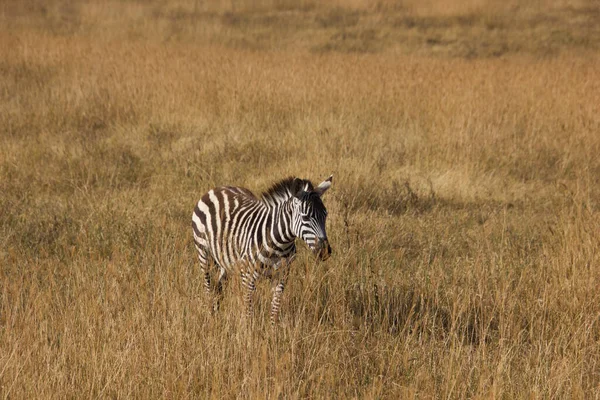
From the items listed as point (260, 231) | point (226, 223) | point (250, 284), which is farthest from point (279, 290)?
point (226, 223)

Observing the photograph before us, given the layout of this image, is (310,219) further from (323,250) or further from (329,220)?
(329,220)

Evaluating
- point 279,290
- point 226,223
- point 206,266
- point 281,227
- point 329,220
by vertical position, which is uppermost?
point 281,227

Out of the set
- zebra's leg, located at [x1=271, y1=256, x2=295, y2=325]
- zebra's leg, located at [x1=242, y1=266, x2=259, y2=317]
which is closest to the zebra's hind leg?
zebra's leg, located at [x1=242, y1=266, x2=259, y2=317]

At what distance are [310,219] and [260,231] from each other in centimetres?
54

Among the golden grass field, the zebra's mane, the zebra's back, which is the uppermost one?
the zebra's mane

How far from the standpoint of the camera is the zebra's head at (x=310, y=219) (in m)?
3.48

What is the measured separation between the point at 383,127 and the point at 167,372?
663 centimetres

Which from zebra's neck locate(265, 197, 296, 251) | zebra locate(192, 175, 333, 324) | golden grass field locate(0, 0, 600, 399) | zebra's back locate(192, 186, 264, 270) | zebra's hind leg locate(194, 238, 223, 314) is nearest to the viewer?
golden grass field locate(0, 0, 600, 399)

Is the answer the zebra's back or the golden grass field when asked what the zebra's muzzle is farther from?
the zebra's back

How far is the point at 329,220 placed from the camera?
6.24 metres

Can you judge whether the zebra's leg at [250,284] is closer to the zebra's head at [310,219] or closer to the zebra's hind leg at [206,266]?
the zebra's head at [310,219]

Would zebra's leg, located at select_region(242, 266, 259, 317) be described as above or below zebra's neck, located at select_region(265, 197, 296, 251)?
below

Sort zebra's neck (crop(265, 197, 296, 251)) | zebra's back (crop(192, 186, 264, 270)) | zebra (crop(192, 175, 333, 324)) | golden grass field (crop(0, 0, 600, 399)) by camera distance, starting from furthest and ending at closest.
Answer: zebra's back (crop(192, 186, 264, 270)) → zebra's neck (crop(265, 197, 296, 251)) → zebra (crop(192, 175, 333, 324)) → golden grass field (crop(0, 0, 600, 399))

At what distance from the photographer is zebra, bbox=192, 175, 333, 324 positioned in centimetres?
358
